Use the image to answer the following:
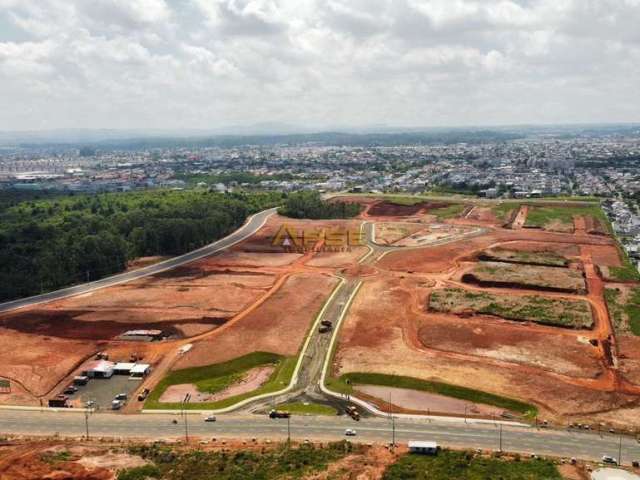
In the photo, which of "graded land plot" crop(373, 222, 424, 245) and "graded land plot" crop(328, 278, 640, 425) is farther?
"graded land plot" crop(373, 222, 424, 245)

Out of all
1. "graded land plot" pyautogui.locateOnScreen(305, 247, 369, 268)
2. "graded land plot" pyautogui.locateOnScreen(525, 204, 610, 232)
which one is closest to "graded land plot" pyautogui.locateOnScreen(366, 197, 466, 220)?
"graded land plot" pyautogui.locateOnScreen(525, 204, 610, 232)

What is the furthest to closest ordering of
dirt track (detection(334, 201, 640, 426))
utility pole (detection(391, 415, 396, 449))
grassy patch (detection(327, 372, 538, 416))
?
1. dirt track (detection(334, 201, 640, 426))
2. grassy patch (detection(327, 372, 538, 416))
3. utility pole (detection(391, 415, 396, 449))

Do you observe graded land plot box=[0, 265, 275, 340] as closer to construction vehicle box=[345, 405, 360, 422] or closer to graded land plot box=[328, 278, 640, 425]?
graded land plot box=[328, 278, 640, 425]

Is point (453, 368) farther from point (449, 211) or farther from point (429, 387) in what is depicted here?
point (449, 211)

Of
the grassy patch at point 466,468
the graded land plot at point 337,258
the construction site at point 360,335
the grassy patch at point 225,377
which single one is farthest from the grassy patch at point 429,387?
the graded land plot at point 337,258

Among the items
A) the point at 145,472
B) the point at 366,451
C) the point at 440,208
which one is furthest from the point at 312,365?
the point at 440,208

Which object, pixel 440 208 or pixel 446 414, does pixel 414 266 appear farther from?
pixel 440 208
